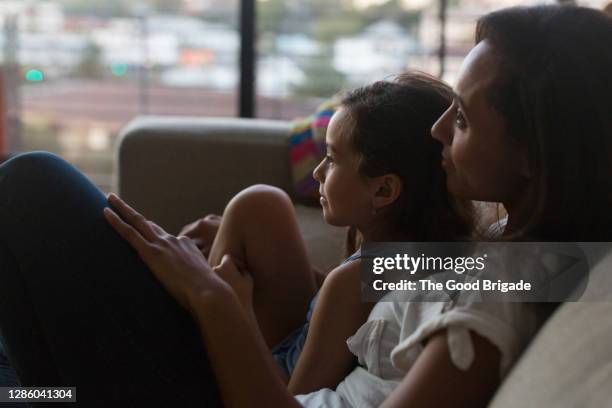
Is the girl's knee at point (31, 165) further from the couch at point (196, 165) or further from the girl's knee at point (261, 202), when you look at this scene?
the couch at point (196, 165)

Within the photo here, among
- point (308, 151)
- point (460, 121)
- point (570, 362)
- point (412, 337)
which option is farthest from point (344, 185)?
point (308, 151)

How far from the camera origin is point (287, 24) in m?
3.17

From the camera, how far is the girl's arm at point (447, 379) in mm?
813

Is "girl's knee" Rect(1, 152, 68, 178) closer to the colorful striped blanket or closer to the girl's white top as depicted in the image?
the girl's white top

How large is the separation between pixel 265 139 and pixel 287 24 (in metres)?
1.16

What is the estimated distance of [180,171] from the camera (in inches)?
82.6

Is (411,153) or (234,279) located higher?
(411,153)

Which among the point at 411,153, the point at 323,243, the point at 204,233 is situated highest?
the point at 411,153

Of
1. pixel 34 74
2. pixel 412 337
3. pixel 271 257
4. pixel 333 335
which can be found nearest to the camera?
pixel 412 337

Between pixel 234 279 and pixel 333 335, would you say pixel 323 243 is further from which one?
pixel 333 335

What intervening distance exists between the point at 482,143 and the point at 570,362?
0.29 meters

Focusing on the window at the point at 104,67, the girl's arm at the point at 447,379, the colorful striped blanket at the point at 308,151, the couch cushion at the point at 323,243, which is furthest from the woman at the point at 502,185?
the window at the point at 104,67

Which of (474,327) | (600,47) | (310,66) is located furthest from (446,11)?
(474,327)

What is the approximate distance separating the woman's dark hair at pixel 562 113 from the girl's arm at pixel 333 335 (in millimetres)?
273
